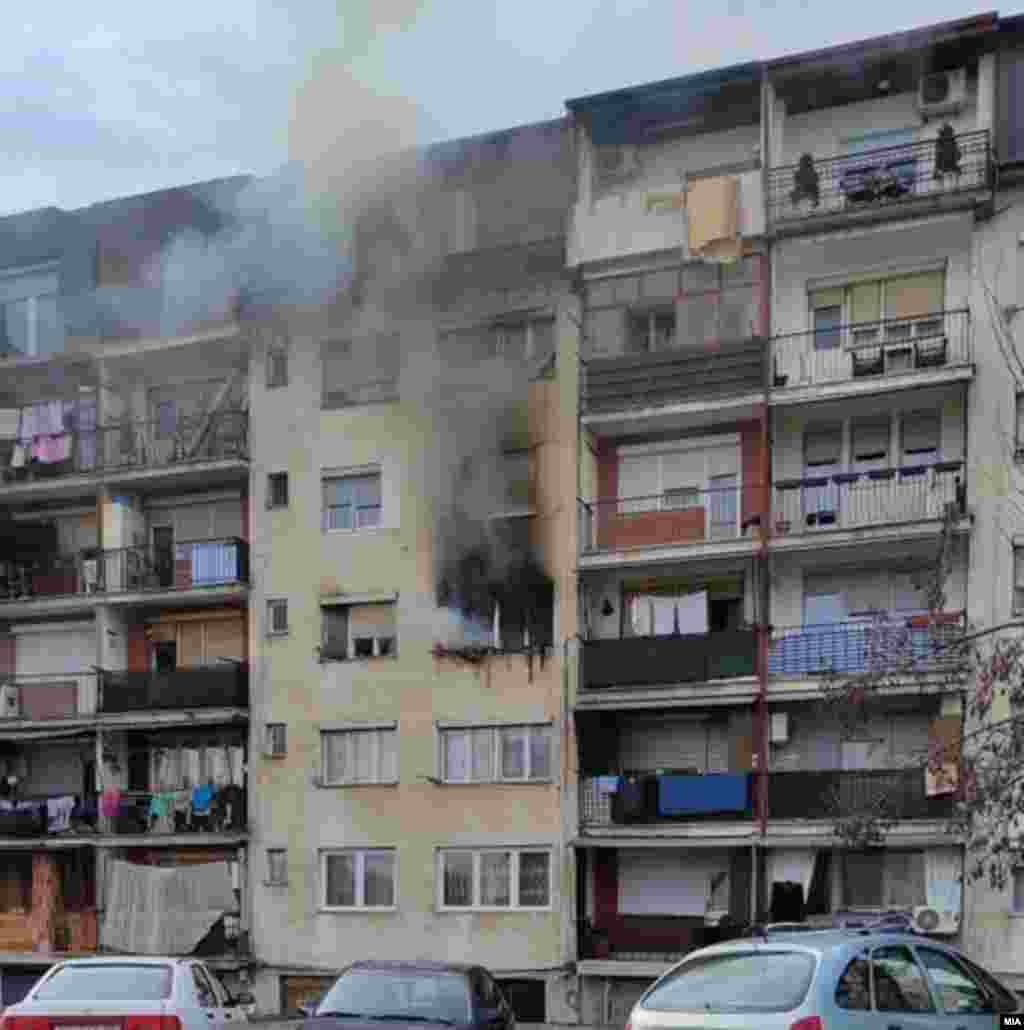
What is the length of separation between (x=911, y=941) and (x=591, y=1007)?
1881cm

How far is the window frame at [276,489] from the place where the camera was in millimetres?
33906

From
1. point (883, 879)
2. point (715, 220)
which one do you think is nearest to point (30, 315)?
point (715, 220)

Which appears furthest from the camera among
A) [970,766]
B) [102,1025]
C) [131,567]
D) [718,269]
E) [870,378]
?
[131,567]

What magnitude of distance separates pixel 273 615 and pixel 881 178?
1426cm

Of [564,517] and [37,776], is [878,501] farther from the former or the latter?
[37,776]

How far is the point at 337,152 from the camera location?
106 feet

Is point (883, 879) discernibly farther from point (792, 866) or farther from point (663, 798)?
point (663, 798)

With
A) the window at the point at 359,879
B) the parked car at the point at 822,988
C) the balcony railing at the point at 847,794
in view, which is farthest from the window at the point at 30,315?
the parked car at the point at 822,988

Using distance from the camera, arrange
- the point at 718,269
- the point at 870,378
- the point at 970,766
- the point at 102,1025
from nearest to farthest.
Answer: the point at 970,766
the point at 102,1025
the point at 870,378
the point at 718,269

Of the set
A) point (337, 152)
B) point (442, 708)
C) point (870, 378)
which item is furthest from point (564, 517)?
point (337, 152)

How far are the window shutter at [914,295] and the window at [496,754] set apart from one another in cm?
976

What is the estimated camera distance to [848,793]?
2817 cm

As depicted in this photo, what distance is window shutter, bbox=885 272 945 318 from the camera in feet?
96.7

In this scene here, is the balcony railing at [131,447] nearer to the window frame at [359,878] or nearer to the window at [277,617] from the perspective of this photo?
the window at [277,617]
